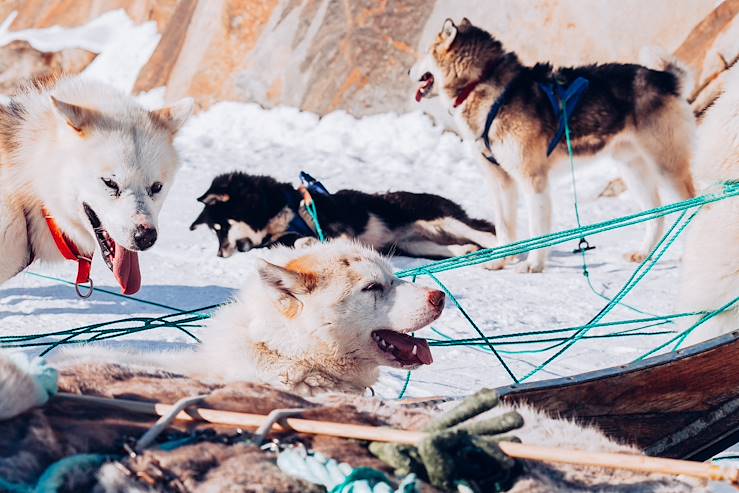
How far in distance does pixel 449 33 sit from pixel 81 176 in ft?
11.8

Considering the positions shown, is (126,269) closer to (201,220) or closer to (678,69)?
(201,220)

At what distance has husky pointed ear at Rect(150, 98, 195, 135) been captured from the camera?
106 inches

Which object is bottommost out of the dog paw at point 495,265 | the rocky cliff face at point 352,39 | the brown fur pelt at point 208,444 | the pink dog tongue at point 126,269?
the brown fur pelt at point 208,444

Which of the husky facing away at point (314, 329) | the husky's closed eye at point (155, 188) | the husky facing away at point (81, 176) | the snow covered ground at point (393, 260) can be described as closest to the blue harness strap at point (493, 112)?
the snow covered ground at point (393, 260)

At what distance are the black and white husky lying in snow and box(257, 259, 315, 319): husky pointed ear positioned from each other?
10.4ft

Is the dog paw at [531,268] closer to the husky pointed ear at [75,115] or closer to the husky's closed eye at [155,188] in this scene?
the husky's closed eye at [155,188]

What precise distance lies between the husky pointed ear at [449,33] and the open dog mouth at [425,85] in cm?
28

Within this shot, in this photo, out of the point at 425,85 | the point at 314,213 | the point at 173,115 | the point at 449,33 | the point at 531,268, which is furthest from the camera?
the point at 425,85

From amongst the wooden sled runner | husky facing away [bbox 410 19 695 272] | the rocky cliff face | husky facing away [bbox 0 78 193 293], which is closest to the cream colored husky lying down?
the wooden sled runner

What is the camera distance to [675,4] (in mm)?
7531

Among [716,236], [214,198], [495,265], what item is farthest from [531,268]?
[716,236]

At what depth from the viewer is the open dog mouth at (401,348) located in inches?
77.4

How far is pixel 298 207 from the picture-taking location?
528cm

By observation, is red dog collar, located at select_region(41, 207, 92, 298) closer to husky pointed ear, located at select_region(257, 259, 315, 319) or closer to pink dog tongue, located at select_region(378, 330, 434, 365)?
husky pointed ear, located at select_region(257, 259, 315, 319)
